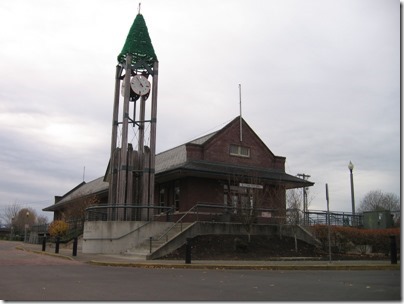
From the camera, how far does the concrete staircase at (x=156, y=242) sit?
21125 mm

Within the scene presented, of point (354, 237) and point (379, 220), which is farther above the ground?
point (379, 220)

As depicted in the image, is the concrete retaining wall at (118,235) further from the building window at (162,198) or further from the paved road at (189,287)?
the paved road at (189,287)

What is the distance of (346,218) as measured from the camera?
101 feet

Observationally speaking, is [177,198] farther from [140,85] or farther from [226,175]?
[140,85]

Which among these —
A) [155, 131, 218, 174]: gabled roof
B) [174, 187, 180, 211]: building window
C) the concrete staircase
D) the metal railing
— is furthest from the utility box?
the concrete staircase

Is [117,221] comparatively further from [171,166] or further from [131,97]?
[131,97]

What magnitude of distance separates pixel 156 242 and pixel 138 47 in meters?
12.7

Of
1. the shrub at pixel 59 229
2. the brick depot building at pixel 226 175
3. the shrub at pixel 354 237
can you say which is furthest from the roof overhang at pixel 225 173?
the shrub at pixel 59 229

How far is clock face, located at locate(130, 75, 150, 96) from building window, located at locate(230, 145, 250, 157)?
7972 mm

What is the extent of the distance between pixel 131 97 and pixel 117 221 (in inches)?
360

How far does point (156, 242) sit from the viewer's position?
2241 centimetres

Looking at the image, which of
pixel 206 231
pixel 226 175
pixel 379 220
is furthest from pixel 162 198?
pixel 379 220

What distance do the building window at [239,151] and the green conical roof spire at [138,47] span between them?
8.53 meters

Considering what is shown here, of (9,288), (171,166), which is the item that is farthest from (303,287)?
(171,166)
